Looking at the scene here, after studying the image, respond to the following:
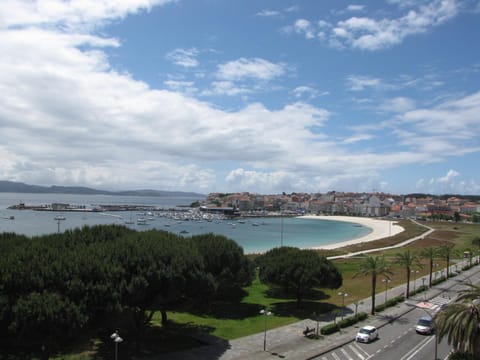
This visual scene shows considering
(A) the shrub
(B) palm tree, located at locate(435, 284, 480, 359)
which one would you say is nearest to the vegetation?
(A) the shrub

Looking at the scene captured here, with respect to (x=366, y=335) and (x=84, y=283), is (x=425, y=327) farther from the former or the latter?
(x=84, y=283)

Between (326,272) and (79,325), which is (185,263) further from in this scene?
(326,272)

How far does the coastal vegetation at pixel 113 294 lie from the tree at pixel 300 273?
23.3 inches

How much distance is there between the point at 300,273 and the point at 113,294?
739 inches

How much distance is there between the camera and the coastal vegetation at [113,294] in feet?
62.9

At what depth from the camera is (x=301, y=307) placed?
3659 centimetres

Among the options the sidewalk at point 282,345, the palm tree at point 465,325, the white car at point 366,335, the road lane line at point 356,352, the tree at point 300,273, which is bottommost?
the sidewalk at point 282,345

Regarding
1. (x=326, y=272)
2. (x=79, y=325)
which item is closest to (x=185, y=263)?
(x=79, y=325)

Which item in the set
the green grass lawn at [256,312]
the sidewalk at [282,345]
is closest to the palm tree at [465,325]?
the sidewalk at [282,345]

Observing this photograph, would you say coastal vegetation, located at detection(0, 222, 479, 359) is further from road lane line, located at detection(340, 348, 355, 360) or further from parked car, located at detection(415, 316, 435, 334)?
parked car, located at detection(415, 316, 435, 334)

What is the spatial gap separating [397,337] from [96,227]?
77.7 ft

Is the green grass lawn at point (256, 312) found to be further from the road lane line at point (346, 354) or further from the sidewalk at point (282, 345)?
the road lane line at point (346, 354)

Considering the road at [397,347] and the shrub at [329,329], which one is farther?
the shrub at [329,329]

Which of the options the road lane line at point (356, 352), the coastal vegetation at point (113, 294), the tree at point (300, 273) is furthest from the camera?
the tree at point (300, 273)
